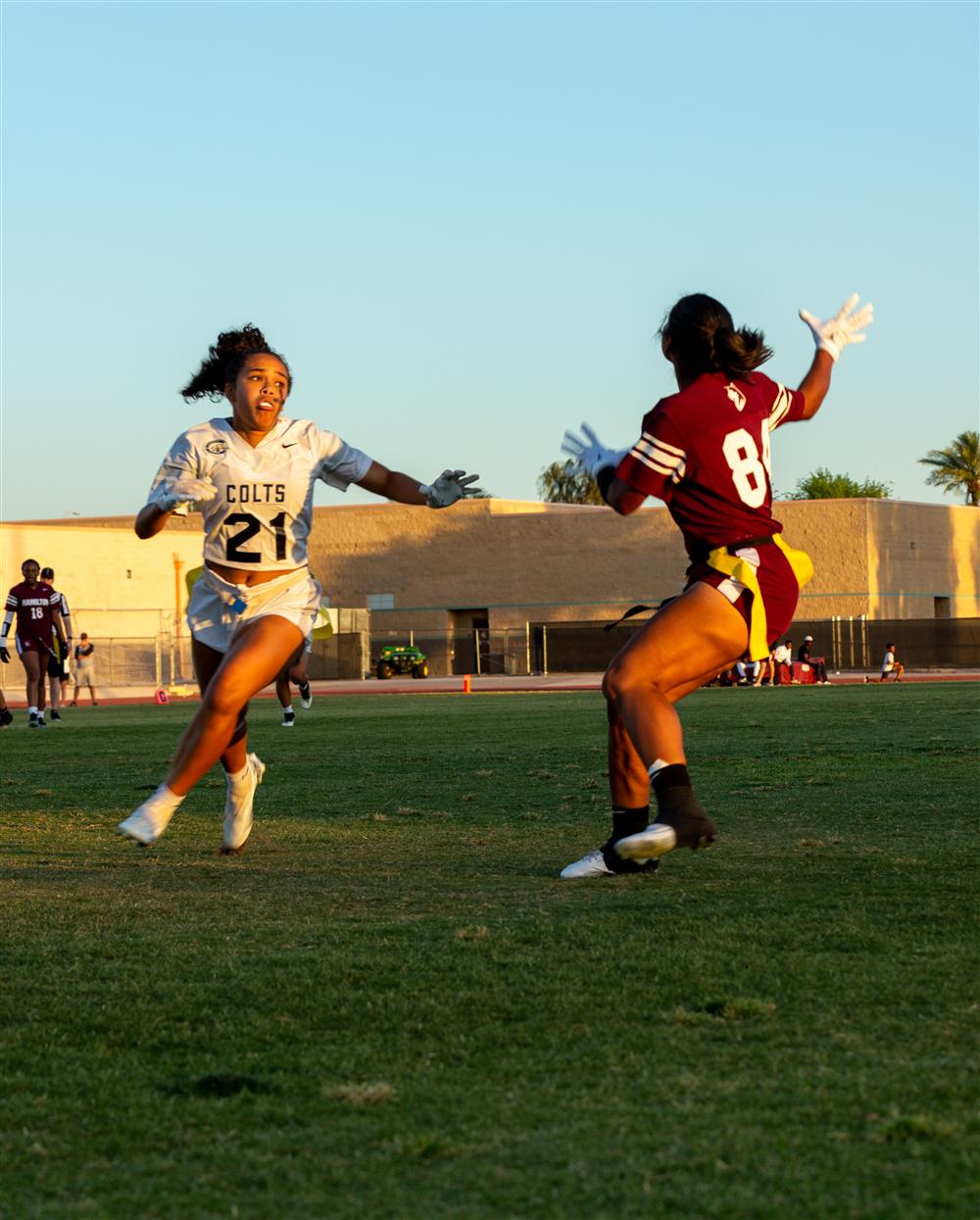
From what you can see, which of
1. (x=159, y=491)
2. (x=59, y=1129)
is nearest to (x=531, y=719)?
(x=159, y=491)

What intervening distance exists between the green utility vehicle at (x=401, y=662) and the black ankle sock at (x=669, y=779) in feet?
192

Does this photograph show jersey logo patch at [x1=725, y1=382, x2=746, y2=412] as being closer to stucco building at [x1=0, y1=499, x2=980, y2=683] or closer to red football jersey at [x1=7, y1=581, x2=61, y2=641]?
red football jersey at [x1=7, y1=581, x2=61, y2=641]

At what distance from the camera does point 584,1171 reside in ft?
9.83

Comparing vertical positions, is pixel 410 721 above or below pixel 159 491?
below

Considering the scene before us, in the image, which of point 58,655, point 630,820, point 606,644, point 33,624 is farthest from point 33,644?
point 606,644

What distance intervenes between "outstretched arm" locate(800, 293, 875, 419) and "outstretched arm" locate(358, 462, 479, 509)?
166 cm

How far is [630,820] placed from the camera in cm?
695

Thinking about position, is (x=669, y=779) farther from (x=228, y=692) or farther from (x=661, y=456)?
(x=228, y=692)

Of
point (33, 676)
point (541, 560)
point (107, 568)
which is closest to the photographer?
point (33, 676)

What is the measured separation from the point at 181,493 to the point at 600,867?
2.41m

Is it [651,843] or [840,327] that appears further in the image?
[840,327]

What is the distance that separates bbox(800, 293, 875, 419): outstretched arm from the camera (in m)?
7.41

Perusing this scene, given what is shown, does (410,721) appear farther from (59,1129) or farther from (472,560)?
(472,560)

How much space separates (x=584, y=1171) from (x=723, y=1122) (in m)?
0.37
